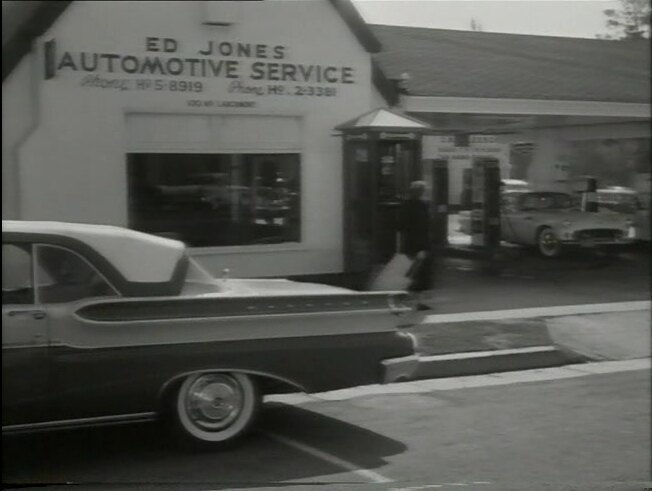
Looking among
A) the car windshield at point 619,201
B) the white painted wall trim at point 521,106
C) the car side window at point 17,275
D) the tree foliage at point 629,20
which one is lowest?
the car side window at point 17,275

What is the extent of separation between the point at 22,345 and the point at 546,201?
1528 mm

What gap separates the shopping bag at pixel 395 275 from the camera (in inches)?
106

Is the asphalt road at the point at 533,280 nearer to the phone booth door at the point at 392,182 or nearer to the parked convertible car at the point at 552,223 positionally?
the parked convertible car at the point at 552,223

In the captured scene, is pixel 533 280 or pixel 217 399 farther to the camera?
pixel 217 399

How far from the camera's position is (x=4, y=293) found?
2592mm

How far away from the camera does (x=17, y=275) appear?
2.71 m

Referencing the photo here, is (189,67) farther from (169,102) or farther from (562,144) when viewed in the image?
(562,144)

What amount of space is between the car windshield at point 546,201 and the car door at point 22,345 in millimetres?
1334

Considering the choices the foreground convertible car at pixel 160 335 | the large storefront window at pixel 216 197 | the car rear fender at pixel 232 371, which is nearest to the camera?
the large storefront window at pixel 216 197

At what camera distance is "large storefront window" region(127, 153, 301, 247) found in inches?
87.4

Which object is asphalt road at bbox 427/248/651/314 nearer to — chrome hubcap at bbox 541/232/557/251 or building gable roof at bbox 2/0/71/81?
chrome hubcap at bbox 541/232/557/251

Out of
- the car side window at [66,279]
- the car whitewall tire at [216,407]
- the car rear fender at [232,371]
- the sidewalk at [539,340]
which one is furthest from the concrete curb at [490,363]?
the car side window at [66,279]

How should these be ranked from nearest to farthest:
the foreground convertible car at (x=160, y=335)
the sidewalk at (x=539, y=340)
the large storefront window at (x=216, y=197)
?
the large storefront window at (x=216, y=197), the foreground convertible car at (x=160, y=335), the sidewalk at (x=539, y=340)

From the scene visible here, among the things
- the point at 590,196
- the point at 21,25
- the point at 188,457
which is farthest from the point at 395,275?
the point at 188,457
